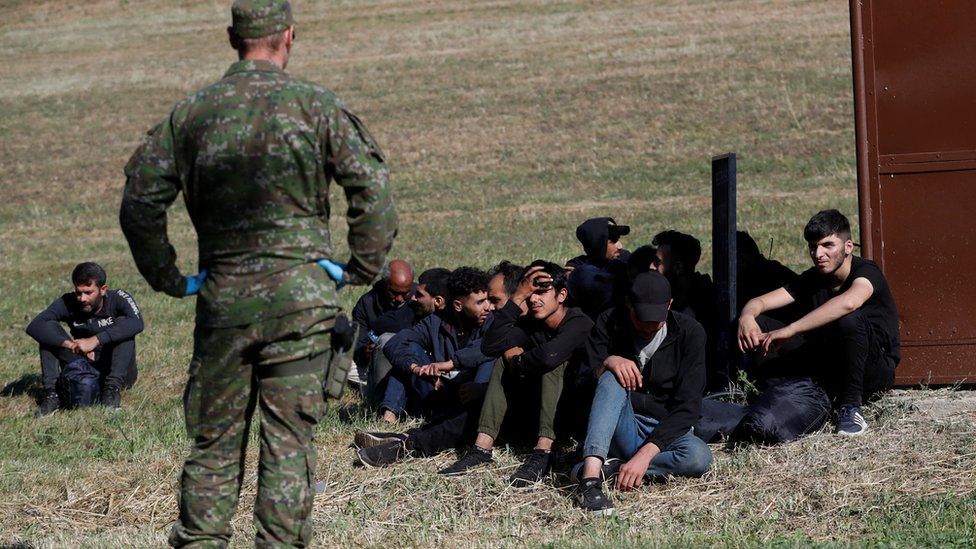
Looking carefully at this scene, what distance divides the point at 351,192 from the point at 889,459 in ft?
11.1

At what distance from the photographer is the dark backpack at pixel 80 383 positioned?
30.8 ft

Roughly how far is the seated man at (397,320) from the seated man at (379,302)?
0.24 feet

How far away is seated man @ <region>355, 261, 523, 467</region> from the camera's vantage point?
23.5ft

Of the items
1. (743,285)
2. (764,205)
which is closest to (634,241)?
(764,205)

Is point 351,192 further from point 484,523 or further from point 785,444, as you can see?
point 785,444

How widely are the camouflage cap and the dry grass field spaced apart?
237cm

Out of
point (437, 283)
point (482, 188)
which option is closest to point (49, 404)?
point (437, 283)

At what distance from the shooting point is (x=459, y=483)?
6672mm

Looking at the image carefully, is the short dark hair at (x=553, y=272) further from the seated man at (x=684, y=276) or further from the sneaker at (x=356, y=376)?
the sneaker at (x=356, y=376)

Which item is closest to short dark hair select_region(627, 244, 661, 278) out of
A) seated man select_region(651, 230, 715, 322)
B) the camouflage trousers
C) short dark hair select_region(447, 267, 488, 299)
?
seated man select_region(651, 230, 715, 322)

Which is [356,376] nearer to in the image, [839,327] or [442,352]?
[442,352]

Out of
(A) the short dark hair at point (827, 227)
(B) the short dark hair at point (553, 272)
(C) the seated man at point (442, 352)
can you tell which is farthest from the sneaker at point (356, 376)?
(A) the short dark hair at point (827, 227)

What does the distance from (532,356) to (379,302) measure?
100 inches

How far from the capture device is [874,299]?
23.4ft
